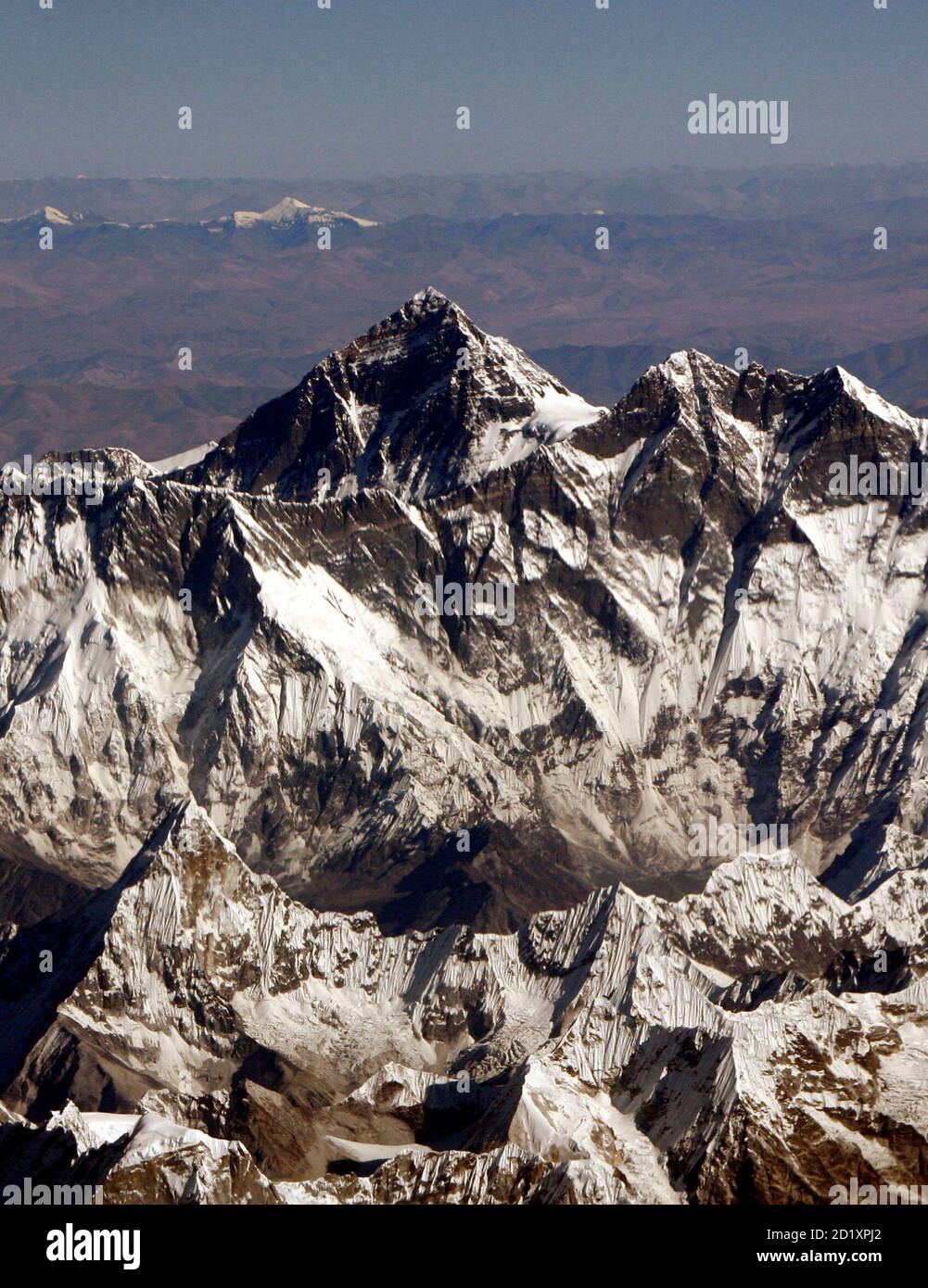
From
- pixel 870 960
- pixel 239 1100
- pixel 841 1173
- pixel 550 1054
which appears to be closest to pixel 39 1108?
pixel 239 1100

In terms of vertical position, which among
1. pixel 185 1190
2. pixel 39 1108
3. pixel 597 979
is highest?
pixel 185 1190
